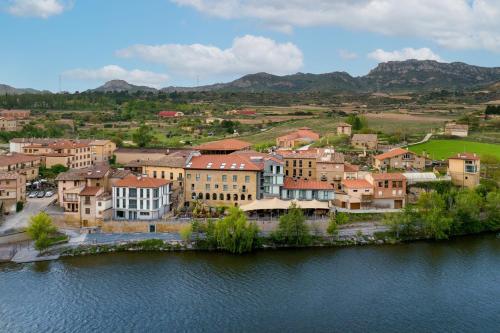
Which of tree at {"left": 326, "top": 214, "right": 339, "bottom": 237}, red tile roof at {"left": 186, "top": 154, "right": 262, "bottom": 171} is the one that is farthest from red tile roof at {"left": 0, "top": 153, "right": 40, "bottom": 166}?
tree at {"left": 326, "top": 214, "right": 339, "bottom": 237}

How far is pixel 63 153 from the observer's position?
184 feet

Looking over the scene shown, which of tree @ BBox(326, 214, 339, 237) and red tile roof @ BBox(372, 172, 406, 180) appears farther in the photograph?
red tile roof @ BBox(372, 172, 406, 180)

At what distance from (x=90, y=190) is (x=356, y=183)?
20001 millimetres

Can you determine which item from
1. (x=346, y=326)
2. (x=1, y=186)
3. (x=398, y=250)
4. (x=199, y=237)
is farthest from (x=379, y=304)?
(x=1, y=186)

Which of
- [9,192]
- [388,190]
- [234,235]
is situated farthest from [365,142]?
[9,192]

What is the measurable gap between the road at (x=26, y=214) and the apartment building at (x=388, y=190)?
25.0 m

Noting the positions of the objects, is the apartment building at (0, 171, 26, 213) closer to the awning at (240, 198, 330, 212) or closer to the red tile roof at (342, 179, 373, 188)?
the awning at (240, 198, 330, 212)

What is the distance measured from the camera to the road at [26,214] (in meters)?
36.9

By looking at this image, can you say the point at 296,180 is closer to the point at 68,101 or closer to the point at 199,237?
the point at 199,237

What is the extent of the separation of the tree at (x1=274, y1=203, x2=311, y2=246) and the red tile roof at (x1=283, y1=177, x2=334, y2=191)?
525 cm

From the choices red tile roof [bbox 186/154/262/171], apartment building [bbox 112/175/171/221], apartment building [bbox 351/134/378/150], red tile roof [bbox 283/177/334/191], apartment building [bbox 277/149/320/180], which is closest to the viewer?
apartment building [bbox 112/175/171/221]

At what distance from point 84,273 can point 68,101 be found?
9565cm

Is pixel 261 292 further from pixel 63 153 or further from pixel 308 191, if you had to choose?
pixel 63 153

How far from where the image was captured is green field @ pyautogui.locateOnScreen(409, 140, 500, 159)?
2245 inches
